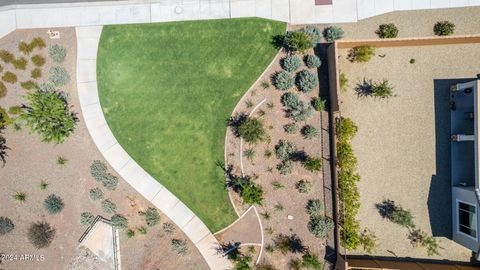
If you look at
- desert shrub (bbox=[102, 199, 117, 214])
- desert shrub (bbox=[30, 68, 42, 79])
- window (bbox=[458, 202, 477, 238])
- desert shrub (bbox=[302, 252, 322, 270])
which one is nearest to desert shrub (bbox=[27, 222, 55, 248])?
desert shrub (bbox=[102, 199, 117, 214])

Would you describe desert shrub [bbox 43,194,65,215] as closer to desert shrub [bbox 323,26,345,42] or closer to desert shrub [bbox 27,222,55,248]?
desert shrub [bbox 27,222,55,248]

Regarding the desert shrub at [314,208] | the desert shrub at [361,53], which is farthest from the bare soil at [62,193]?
the desert shrub at [361,53]

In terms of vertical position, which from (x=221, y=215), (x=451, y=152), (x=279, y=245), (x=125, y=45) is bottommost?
(x=279, y=245)

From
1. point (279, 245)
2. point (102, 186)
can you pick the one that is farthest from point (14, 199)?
point (279, 245)

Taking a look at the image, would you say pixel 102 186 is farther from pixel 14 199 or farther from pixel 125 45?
pixel 125 45

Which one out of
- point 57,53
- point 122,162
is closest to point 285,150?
point 122,162

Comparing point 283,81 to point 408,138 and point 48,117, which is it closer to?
point 408,138

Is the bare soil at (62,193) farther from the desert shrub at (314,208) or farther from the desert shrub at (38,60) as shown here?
the desert shrub at (314,208)
